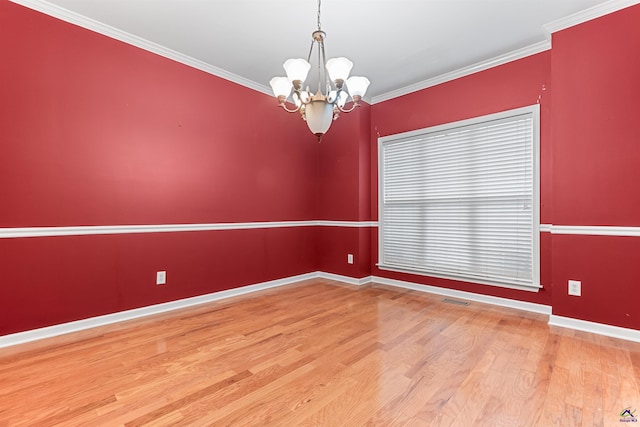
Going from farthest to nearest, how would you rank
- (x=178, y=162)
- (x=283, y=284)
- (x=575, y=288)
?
(x=283, y=284)
(x=178, y=162)
(x=575, y=288)

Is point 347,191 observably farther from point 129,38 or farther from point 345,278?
point 129,38

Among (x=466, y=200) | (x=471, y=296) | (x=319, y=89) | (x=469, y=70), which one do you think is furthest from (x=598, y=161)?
(x=319, y=89)

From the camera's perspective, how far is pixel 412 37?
2762 mm

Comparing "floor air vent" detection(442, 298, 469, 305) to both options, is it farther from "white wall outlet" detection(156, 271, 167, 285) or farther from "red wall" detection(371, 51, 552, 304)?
"white wall outlet" detection(156, 271, 167, 285)

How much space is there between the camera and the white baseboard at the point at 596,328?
2271mm

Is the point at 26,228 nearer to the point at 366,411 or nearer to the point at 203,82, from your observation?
the point at 203,82

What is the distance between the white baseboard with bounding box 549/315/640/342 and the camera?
2271mm

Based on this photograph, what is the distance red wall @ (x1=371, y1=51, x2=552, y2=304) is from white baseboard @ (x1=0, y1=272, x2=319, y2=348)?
6.15 feet

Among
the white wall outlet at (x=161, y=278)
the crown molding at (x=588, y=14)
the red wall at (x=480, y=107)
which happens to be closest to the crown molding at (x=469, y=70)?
the red wall at (x=480, y=107)

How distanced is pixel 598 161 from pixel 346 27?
2.36 metres

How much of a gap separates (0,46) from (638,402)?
4.54 meters

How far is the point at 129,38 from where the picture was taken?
2744 millimetres

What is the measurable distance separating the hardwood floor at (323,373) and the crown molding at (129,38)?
2547 millimetres

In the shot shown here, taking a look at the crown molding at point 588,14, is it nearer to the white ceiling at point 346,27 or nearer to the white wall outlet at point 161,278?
the white ceiling at point 346,27
